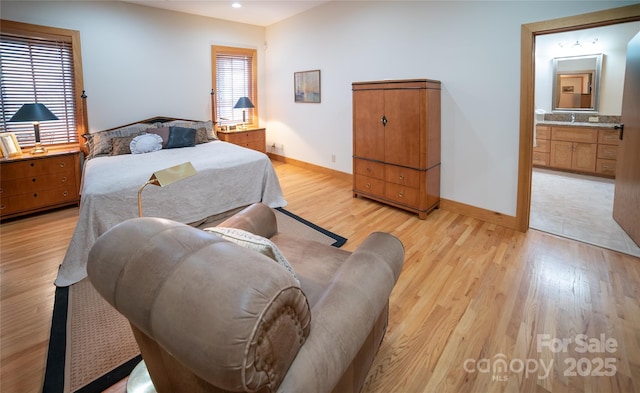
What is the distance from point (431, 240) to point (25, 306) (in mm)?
3228

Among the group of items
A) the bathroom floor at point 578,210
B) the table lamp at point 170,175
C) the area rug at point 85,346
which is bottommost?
the area rug at point 85,346

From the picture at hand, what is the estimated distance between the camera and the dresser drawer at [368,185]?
4145mm

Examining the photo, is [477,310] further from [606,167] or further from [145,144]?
[606,167]

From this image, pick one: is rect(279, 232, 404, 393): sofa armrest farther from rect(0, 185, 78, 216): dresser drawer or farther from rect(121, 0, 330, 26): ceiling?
rect(121, 0, 330, 26): ceiling

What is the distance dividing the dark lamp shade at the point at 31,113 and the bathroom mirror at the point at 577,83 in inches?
297

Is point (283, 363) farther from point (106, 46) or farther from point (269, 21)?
point (269, 21)

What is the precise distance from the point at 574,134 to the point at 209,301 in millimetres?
6516

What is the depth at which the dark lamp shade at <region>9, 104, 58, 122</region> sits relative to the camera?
3.65 m

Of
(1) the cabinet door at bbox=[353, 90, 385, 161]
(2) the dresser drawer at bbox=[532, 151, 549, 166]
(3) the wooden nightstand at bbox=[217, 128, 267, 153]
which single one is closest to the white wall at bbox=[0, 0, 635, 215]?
(3) the wooden nightstand at bbox=[217, 128, 267, 153]

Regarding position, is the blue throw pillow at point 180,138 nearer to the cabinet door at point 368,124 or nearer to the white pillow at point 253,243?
the cabinet door at point 368,124

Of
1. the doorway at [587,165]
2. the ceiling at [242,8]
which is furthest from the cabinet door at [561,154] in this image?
the ceiling at [242,8]

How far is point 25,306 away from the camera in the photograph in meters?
2.27

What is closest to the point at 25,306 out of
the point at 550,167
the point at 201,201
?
the point at 201,201

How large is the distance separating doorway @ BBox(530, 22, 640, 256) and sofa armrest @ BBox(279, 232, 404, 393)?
275 cm
